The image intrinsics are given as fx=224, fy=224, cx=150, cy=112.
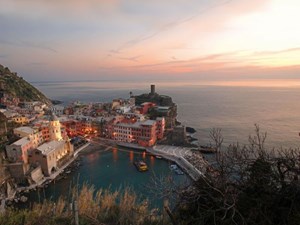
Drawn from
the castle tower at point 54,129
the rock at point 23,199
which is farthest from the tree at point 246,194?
the castle tower at point 54,129

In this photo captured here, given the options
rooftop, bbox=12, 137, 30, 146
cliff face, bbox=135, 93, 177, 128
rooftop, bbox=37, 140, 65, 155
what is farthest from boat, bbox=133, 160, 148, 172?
cliff face, bbox=135, 93, 177, 128

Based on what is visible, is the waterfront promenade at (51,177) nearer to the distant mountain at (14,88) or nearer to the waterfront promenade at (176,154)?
the waterfront promenade at (176,154)

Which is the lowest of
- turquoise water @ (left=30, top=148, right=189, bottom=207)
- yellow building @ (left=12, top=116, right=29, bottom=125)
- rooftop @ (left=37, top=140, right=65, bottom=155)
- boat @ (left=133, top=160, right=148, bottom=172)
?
turquoise water @ (left=30, top=148, right=189, bottom=207)

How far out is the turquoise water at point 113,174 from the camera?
13.3m

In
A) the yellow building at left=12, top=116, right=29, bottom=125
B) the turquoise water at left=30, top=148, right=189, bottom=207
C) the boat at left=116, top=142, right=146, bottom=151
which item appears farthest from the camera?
the yellow building at left=12, top=116, right=29, bottom=125

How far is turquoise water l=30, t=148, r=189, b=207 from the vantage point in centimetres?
1331

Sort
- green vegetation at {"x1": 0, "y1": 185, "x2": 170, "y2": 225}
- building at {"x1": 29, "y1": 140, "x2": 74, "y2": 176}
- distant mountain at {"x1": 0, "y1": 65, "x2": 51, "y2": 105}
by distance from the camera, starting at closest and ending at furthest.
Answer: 1. green vegetation at {"x1": 0, "y1": 185, "x2": 170, "y2": 225}
2. building at {"x1": 29, "y1": 140, "x2": 74, "y2": 176}
3. distant mountain at {"x1": 0, "y1": 65, "x2": 51, "y2": 105}

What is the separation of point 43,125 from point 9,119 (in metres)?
3.38

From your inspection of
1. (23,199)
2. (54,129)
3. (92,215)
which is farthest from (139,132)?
(92,215)

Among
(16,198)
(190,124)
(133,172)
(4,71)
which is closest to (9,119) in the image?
(16,198)

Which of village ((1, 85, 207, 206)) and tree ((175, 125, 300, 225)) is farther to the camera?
village ((1, 85, 207, 206))

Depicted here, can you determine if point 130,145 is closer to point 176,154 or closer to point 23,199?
point 176,154

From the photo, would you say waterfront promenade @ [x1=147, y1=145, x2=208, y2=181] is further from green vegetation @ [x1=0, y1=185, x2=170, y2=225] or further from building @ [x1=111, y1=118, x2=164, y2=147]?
green vegetation @ [x1=0, y1=185, x2=170, y2=225]

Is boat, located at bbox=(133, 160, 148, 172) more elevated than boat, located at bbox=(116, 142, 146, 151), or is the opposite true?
boat, located at bbox=(116, 142, 146, 151)
